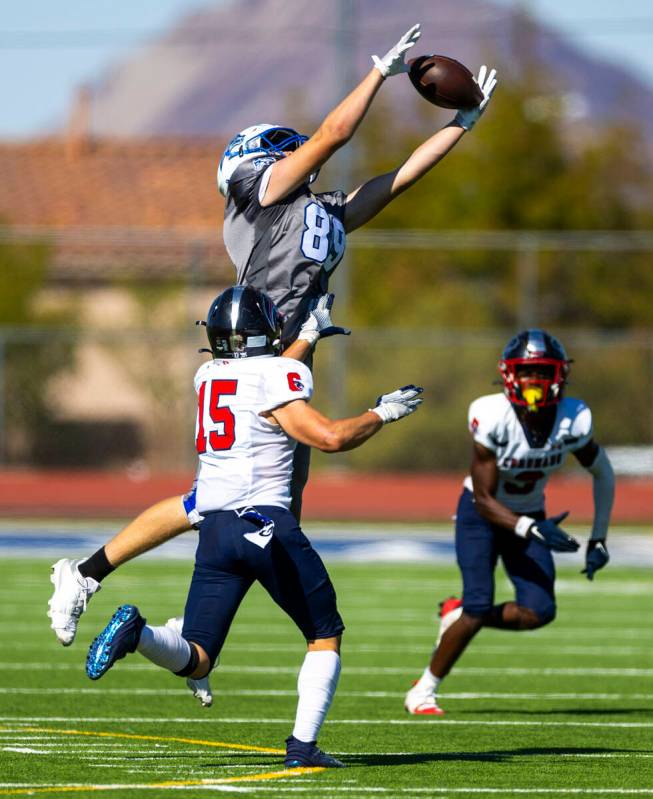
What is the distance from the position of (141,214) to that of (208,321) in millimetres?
34682

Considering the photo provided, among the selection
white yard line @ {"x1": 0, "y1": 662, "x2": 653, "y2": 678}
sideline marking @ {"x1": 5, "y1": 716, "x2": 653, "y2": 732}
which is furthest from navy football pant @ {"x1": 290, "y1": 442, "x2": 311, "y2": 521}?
white yard line @ {"x1": 0, "y1": 662, "x2": 653, "y2": 678}

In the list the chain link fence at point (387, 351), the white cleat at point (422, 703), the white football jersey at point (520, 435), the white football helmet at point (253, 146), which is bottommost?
the chain link fence at point (387, 351)

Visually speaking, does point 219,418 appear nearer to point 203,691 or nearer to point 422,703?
point 203,691

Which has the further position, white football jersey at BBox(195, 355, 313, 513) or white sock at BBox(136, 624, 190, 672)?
white football jersey at BBox(195, 355, 313, 513)

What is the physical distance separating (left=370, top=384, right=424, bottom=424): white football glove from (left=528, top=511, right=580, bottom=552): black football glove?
2.14 m

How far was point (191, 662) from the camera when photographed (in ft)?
20.4

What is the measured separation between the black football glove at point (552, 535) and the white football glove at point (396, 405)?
2140mm

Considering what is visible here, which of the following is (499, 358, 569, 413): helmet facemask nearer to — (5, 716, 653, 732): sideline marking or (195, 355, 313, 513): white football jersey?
(5, 716, 653, 732): sideline marking

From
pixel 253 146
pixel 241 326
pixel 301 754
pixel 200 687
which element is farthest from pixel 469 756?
pixel 253 146

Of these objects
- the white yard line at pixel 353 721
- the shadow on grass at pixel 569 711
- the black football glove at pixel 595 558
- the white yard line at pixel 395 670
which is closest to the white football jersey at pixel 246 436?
the white yard line at pixel 353 721

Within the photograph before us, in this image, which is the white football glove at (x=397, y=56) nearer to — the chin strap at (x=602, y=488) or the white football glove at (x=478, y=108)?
the white football glove at (x=478, y=108)

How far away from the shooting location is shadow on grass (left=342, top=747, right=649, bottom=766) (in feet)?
21.9

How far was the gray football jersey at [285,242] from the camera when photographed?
7102 mm

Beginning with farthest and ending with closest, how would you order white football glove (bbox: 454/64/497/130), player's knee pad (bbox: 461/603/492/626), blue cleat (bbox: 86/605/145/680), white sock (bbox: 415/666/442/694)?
player's knee pad (bbox: 461/603/492/626), white sock (bbox: 415/666/442/694), white football glove (bbox: 454/64/497/130), blue cleat (bbox: 86/605/145/680)
